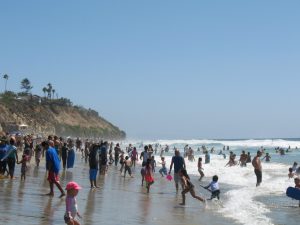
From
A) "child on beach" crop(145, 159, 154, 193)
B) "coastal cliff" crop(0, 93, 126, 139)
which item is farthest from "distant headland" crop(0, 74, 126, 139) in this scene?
"child on beach" crop(145, 159, 154, 193)

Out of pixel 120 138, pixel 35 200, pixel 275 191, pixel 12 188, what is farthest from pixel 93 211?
pixel 120 138

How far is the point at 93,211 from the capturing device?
1197 centimetres

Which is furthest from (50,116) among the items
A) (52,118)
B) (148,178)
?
(148,178)

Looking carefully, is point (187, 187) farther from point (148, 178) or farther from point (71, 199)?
point (71, 199)

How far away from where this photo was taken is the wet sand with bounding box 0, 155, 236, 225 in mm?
10727

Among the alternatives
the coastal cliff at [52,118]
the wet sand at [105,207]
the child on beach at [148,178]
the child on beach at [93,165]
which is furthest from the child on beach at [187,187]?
the coastal cliff at [52,118]

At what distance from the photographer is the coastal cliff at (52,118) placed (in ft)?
267

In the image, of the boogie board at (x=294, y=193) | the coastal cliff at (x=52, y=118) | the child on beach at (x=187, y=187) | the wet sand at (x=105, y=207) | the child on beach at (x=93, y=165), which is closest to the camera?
the wet sand at (x=105, y=207)

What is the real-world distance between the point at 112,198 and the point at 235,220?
4045mm

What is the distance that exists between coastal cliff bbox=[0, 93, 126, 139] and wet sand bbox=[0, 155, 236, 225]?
152 ft

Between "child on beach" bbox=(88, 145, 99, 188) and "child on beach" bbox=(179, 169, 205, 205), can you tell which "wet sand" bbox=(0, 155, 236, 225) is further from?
"child on beach" bbox=(88, 145, 99, 188)

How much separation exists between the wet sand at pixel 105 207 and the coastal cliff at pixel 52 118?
4643 cm

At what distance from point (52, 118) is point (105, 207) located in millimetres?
97453

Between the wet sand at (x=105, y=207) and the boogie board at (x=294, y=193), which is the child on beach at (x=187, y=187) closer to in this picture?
the wet sand at (x=105, y=207)
